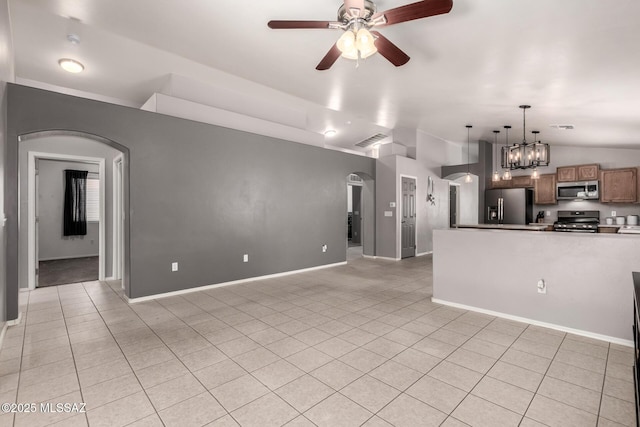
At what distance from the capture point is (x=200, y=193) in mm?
4672

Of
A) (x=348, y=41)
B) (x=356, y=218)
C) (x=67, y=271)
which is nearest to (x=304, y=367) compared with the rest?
(x=348, y=41)

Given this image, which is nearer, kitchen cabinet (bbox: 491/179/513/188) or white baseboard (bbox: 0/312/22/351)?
white baseboard (bbox: 0/312/22/351)

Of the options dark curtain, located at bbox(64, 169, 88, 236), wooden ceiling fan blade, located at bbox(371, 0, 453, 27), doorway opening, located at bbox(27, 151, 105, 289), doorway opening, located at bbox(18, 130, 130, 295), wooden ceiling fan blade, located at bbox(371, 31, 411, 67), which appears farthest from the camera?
dark curtain, located at bbox(64, 169, 88, 236)

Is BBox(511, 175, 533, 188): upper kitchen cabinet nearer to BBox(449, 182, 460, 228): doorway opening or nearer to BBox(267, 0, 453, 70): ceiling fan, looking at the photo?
BBox(449, 182, 460, 228): doorway opening

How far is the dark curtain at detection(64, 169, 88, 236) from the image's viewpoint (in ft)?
25.8

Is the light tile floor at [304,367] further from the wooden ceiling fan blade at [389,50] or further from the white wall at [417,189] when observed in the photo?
the white wall at [417,189]

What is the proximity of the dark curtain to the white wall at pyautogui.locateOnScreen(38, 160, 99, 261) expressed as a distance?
144 millimetres

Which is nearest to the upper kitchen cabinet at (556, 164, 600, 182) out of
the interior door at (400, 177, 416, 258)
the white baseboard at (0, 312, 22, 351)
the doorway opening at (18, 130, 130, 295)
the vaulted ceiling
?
the vaulted ceiling

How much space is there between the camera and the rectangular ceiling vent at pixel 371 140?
352 inches

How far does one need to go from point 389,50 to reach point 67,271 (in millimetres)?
7276

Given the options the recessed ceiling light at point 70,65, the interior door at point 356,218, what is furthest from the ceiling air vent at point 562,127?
the recessed ceiling light at point 70,65

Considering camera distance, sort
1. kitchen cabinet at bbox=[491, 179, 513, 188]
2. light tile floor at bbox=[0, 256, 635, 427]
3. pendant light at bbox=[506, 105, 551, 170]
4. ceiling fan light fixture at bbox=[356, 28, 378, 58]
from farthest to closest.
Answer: kitchen cabinet at bbox=[491, 179, 513, 188]
pendant light at bbox=[506, 105, 551, 170]
ceiling fan light fixture at bbox=[356, 28, 378, 58]
light tile floor at bbox=[0, 256, 635, 427]

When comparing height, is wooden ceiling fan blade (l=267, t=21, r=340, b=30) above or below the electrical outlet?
above

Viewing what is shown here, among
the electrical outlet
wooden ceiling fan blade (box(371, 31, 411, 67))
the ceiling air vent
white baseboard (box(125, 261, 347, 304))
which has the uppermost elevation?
the ceiling air vent
